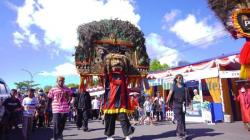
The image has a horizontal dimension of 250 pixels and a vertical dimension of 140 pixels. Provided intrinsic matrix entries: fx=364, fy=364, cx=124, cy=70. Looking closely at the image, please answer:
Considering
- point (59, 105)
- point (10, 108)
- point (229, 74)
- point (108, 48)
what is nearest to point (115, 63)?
point (108, 48)

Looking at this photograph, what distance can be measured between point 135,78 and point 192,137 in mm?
2593

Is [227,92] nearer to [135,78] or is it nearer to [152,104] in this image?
[152,104]

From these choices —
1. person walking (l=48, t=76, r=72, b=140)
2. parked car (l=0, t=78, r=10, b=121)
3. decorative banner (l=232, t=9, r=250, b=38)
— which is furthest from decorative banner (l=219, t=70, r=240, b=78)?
decorative banner (l=232, t=9, r=250, b=38)

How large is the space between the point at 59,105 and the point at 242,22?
6.78 m

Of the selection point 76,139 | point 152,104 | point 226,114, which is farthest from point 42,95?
point 226,114

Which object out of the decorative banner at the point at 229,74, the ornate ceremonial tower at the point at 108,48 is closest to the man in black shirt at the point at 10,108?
the ornate ceremonial tower at the point at 108,48

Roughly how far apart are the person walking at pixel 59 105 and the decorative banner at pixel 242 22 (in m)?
6.66

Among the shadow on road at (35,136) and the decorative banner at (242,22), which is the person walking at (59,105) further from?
the decorative banner at (242,22)

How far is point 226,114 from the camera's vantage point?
18.2 metres

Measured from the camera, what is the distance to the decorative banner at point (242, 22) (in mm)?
4988

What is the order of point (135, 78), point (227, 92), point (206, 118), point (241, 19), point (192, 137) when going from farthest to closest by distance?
point (227, 92) < point (206, 118) < point (135, 78) < point (192, 137) < point (241, 19)

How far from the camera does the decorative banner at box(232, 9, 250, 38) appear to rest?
196 inches

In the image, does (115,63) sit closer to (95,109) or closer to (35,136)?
(35,136)

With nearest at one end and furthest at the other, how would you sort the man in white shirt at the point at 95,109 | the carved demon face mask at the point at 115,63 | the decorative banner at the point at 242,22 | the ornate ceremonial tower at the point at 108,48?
the decorative banner at the point at 242,22 → the carved demon face mask at the point at 115,63 → the ornate ceremonial tower at the point at 108,48 → the man in white shirt at the point at 95,109
